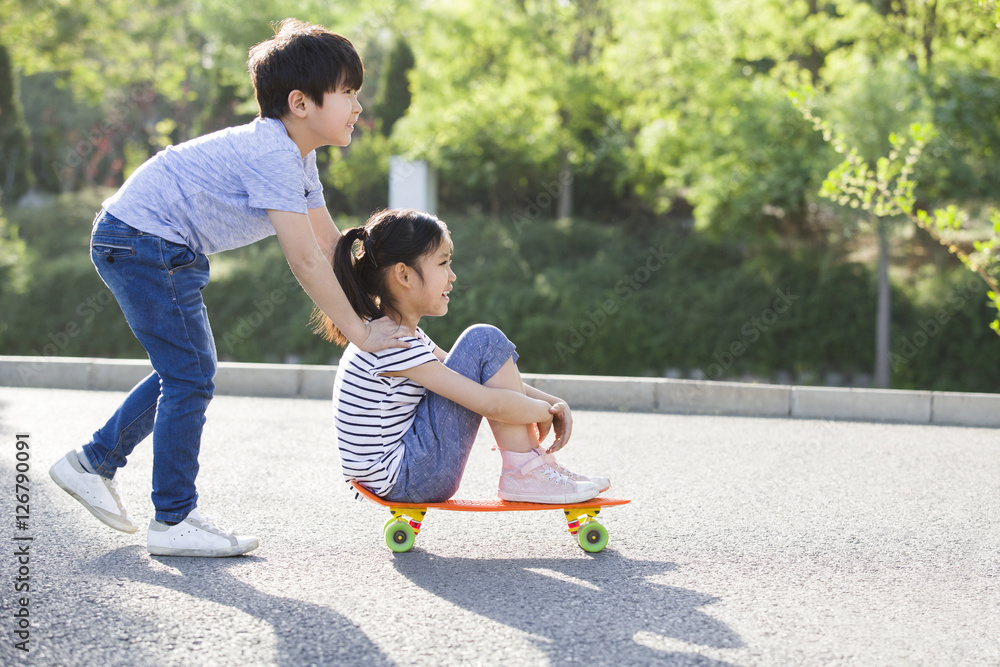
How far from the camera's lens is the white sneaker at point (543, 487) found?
2.81 meters

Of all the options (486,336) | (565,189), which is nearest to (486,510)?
(486,336)

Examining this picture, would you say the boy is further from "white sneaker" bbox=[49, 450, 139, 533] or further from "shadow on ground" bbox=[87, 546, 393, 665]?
"white sneaker" bbox=[49, 450, 139, 533]

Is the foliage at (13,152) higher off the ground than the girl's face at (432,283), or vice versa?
the foliage at (13,152)

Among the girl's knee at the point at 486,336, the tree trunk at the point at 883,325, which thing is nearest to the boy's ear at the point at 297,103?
the girl's knee at the point at 486,336

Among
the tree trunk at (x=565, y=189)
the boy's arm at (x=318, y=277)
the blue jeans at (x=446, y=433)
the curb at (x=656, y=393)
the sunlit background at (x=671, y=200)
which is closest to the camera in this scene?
the boy's arm at (x=318, y=277)

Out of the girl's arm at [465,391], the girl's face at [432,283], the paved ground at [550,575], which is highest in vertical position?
the girl's face at [432,283]

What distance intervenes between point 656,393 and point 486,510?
3.55 metres

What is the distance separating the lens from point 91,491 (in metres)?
2.94

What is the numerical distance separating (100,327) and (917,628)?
36.1ft

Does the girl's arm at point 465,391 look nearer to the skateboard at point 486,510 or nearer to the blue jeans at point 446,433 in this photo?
the blue jeans at point 446,433

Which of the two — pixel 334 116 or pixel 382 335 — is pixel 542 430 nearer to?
pixel 382 335

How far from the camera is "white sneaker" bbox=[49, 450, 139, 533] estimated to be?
9.59ft

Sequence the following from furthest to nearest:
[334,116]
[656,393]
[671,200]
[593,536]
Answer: [671,200] → [656,393] → [593,536] → [334,116]

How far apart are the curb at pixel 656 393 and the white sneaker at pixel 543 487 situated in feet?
10.8
